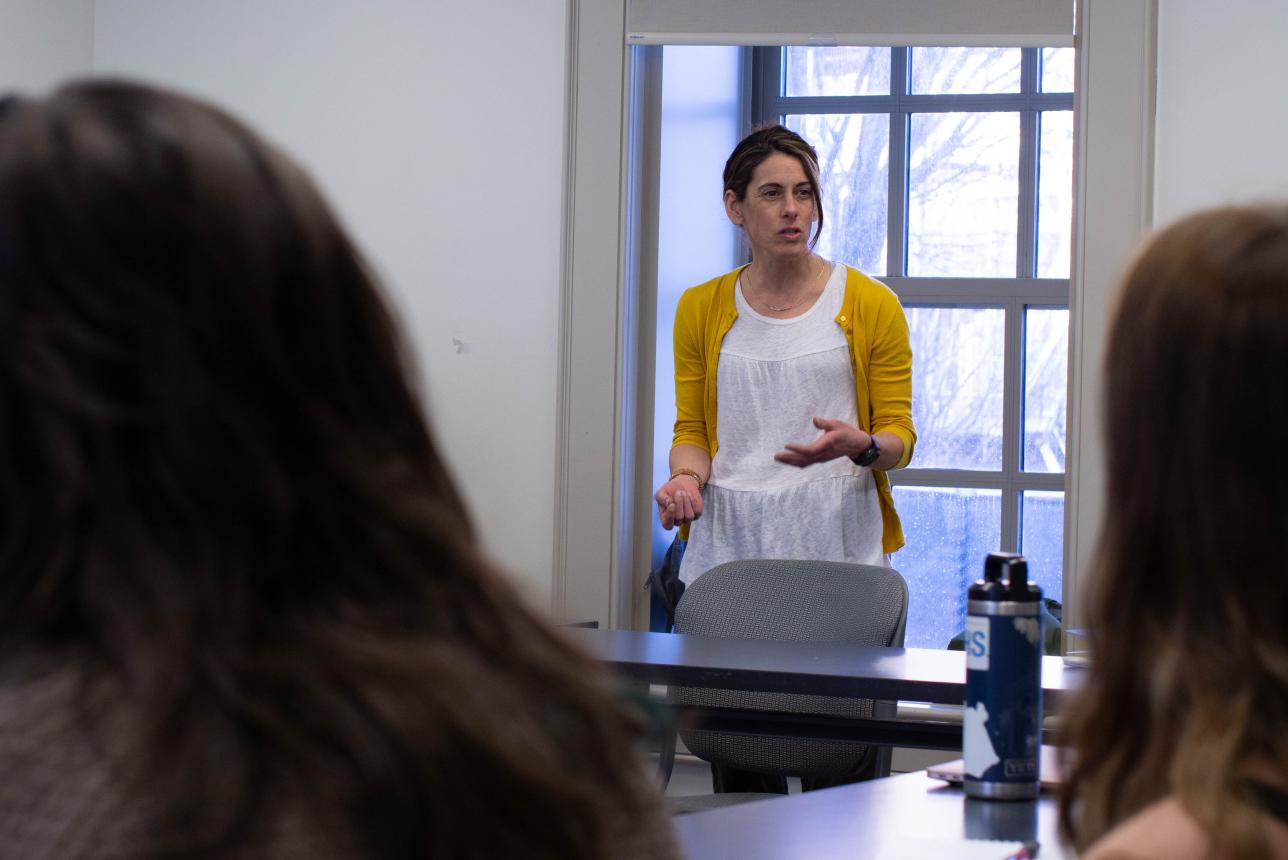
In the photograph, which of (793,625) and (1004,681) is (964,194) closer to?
(793,625)

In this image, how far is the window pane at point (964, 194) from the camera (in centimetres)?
548

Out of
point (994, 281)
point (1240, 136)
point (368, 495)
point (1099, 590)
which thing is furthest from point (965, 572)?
point (368, 495)

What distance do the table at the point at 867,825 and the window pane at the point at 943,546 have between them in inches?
157

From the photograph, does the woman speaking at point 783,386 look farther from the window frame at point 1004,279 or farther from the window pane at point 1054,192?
the window pane at point 1054,192

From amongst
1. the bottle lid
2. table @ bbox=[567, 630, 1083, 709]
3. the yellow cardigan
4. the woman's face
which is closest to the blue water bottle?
the bottle lid

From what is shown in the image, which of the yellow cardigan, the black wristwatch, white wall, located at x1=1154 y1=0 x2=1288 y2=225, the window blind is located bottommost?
the black wristwatch

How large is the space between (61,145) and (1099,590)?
2.13 ft

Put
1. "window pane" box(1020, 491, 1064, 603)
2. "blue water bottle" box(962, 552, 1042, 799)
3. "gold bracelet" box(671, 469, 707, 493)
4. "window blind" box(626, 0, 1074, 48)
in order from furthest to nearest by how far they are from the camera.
Result: 1. "window pane" box(1020, 491, 1064, 603)
2. "window blind" box(626, 0, 1074, 48)
3. "gold bracelet" box(671, 469, 707, 493)
4. "blue water bottle" box(962, 552, 1042, 799)

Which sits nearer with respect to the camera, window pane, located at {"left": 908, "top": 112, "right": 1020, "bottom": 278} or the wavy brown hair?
the wavy brown hair

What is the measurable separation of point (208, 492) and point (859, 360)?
2.92m

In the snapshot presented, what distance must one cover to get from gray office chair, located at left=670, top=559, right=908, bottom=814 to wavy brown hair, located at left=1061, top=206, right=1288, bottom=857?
5.43ft

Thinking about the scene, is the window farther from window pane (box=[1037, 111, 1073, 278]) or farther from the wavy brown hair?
the wavy brown hair

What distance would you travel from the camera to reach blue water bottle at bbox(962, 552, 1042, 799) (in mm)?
1388

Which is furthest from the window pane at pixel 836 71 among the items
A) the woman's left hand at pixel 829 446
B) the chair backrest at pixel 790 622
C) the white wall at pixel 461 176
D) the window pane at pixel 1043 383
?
the chair backrest at pixel 790 622
